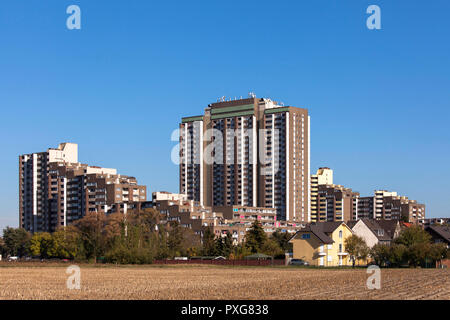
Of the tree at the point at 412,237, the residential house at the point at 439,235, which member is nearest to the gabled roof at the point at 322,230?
the tree at the point at 412,237

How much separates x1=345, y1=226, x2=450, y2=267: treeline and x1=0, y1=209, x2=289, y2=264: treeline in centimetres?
1723

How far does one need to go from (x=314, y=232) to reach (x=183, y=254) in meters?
36.6

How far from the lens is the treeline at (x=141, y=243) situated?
427 feet

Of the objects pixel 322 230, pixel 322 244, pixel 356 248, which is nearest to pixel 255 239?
pixel 322 230

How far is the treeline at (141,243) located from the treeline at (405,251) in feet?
56.5

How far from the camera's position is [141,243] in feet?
435

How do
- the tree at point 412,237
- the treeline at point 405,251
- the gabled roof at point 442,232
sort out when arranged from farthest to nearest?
the gabled roof at point 442,232
the tree at point 412,237
the treeline at point 405,251

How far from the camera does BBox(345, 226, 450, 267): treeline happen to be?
113 meters

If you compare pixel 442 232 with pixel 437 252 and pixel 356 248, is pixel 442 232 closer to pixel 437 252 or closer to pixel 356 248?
pixel 437 252

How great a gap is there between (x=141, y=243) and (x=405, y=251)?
50.0 metres

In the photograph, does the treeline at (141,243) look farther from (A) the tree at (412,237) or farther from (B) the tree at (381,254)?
(A) the tree at (412,237)

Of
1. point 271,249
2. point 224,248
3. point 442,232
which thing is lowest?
point 224,248
